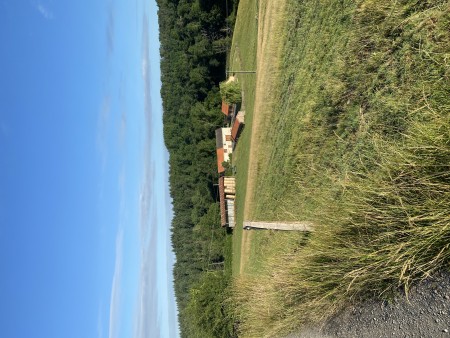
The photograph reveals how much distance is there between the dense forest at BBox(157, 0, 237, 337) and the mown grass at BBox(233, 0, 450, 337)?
24432 millimetres

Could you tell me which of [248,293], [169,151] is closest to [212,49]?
[169,151]

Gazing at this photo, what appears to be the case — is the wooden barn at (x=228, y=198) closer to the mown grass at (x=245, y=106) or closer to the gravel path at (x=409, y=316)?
the mown grass at (x=245, y=106)

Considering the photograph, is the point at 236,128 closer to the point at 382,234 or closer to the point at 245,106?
the point at 245,106

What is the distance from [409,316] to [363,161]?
3011 mm

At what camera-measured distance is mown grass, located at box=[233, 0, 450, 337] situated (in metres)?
5.20

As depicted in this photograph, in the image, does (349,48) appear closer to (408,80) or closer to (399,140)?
(408,80)

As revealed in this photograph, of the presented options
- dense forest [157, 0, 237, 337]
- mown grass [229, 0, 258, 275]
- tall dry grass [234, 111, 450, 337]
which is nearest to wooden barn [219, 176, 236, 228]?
mown grass [229, 0, 258, 275]

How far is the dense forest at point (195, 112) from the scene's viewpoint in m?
45.7

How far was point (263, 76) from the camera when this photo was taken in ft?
60.1

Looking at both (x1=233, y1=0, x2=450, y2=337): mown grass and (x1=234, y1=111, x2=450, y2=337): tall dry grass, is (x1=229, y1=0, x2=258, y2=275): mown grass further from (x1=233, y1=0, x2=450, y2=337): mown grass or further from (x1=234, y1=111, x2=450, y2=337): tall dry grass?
(x1=234, y1=111, x2=450, y2=337): tall dry grass

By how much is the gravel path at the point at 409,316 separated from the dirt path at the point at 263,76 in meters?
10.7

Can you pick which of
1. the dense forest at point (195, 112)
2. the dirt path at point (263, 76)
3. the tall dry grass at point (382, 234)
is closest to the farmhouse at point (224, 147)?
the dense forest at point (195, 112)

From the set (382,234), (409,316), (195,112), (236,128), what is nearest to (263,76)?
(236,128)

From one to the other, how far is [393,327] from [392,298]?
Result: 0.38m
